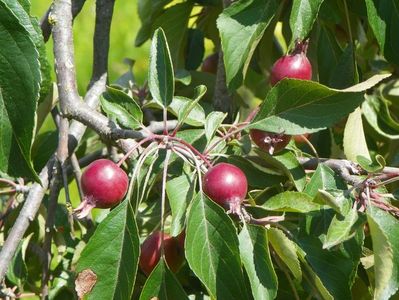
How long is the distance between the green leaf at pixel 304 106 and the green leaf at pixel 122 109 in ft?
0.55

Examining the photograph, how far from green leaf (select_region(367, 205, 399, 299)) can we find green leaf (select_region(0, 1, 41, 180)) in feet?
1.30

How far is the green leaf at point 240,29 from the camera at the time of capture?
1.12 metres

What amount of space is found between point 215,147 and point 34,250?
0.44 m

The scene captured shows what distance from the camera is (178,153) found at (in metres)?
1.02

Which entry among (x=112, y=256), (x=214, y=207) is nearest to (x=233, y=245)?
(x=214, y=207)

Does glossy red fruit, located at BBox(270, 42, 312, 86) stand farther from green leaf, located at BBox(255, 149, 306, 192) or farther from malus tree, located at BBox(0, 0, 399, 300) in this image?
green leaf, located at BBox(255, 149, 306, 192)

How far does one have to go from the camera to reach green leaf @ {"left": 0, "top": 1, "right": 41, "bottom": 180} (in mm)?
859

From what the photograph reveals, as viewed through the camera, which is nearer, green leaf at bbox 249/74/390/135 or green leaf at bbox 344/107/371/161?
green leaf at bbox 249/74/390/135

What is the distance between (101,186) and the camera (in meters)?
0.97

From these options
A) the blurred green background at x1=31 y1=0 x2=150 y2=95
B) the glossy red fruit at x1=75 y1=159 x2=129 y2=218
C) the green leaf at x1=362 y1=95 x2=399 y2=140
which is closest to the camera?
the glossy red fruit at x1=75 y1=159 x2=129 y2=218

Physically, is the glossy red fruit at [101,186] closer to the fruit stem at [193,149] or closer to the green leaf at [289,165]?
the fruit stem at [193,149]

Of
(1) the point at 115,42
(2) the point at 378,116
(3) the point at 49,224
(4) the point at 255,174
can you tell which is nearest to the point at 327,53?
(2) the point at 378,116

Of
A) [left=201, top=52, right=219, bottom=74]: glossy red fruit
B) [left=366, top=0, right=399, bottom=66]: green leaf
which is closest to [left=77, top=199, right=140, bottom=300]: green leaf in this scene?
[left=366, top=0, right=399, bottom=66]: green leaf

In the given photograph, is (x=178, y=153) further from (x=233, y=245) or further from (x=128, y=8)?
(x=128, y=8)
